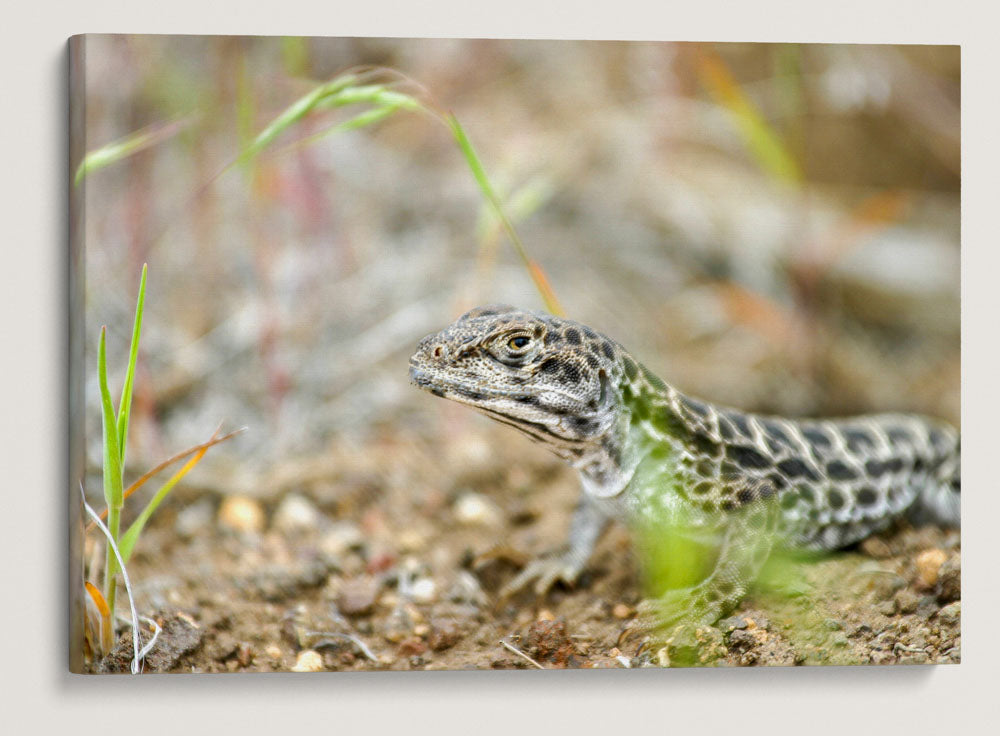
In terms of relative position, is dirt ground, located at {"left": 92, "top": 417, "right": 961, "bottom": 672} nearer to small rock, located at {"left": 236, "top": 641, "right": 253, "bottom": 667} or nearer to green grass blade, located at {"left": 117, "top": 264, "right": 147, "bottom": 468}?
small rock, located at {"left": 236, "top": 641, "right": 253, "bottom": 667}

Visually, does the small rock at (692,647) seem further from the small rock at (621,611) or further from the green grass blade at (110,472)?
the green grass blade at (110,472)

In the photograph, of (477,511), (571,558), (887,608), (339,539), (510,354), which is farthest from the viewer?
(477,511)

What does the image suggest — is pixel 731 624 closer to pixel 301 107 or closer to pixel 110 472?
pixel 110 472

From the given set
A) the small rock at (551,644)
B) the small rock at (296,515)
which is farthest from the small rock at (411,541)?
the small rock at (551,644)

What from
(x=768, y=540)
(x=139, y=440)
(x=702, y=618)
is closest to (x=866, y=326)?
(x=768, y=540)

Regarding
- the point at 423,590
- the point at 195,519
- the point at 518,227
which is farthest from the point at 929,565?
the point at 195,519
